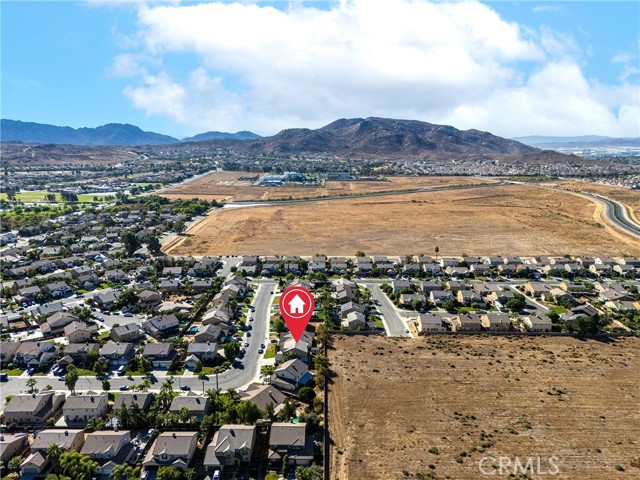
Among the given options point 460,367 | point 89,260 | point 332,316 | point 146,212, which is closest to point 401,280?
point 332,316

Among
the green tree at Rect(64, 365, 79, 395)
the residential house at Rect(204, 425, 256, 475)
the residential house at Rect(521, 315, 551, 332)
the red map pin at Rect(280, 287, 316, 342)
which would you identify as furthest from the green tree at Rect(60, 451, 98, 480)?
the residential house at Rect(521, 315, 551, 332)

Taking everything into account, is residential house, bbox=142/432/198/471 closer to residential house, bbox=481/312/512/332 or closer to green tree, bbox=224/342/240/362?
green tree, bbox=224/342/240/362

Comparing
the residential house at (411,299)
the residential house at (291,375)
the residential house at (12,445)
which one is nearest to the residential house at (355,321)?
the residential house at (411,299)

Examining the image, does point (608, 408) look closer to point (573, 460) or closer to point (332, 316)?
point (573, 460)

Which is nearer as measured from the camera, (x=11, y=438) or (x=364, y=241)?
(x=11, y=438)

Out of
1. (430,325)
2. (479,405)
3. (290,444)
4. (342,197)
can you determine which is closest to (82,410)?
(290,444)

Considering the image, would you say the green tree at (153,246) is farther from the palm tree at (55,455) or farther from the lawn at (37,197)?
the lawn at (37,197)
